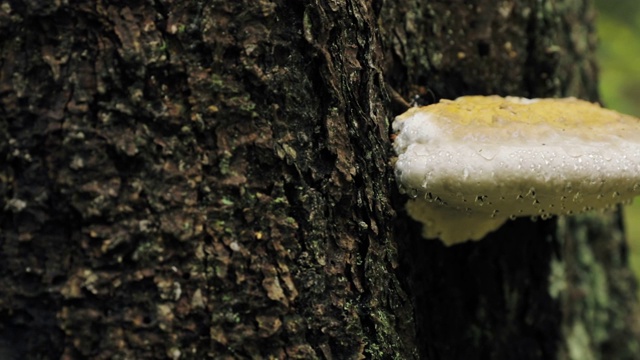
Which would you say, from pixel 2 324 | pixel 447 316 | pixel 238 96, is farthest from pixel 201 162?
pixel 447 316

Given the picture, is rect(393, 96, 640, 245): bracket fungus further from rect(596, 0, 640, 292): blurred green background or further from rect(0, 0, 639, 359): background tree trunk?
rect(596, 0, 640, 292): blurred green background

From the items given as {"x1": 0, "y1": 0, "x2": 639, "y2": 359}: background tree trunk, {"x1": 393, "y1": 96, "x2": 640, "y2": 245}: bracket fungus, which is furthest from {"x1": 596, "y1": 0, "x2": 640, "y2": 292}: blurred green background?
{"x1": 0, "y1": 0, "x2": 639, "y2": 359}: background tree trunk

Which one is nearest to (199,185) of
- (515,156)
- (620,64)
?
(515,156)

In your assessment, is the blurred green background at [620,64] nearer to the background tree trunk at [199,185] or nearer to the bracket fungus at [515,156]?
the bracket fungus at [515,156]

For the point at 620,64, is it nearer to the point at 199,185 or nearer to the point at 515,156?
the point at 515,156

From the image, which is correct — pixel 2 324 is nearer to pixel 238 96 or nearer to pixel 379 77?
pixel 238 96
